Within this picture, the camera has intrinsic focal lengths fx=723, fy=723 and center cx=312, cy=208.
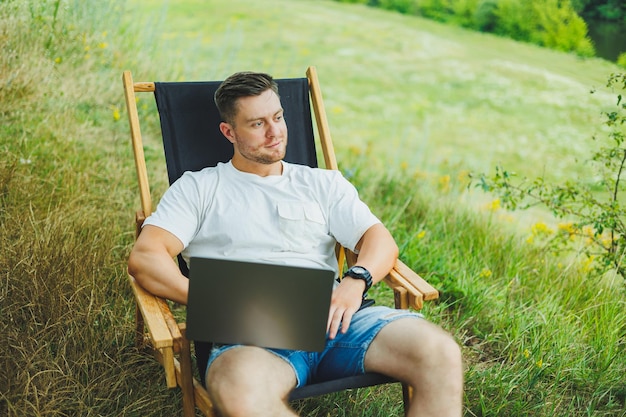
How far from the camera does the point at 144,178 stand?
9.68ft

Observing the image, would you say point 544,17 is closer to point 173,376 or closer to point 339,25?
point 339,25

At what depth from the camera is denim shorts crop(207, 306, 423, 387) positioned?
2.34 m

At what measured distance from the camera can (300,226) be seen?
274 centimetres

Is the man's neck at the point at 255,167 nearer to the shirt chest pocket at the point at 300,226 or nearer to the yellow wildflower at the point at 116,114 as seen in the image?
the shirt chest pocket at the point at 300,226

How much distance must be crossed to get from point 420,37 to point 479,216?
9700 millimetres

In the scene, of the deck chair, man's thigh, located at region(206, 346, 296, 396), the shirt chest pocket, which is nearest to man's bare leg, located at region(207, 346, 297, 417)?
man's thigh, located at region(206, 346, 296, 396)

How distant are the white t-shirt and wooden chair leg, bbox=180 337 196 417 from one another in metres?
0.46

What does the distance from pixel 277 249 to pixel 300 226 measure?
0.42 feet

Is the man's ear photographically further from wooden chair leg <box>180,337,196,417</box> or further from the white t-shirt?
wooden chair leg <box>180,337,196,417</box>

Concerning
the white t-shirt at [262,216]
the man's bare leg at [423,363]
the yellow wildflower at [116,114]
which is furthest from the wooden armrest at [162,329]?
the yellow wildflower at [116,114]

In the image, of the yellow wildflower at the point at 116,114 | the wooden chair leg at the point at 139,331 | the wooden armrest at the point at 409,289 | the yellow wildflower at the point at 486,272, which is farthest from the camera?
the yellow wildflower at the point at 116,114

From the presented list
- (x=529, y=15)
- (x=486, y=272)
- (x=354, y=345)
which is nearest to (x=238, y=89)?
(x=354, y=345)

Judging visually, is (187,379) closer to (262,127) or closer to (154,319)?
(154,319)

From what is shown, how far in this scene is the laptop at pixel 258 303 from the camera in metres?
2.04
